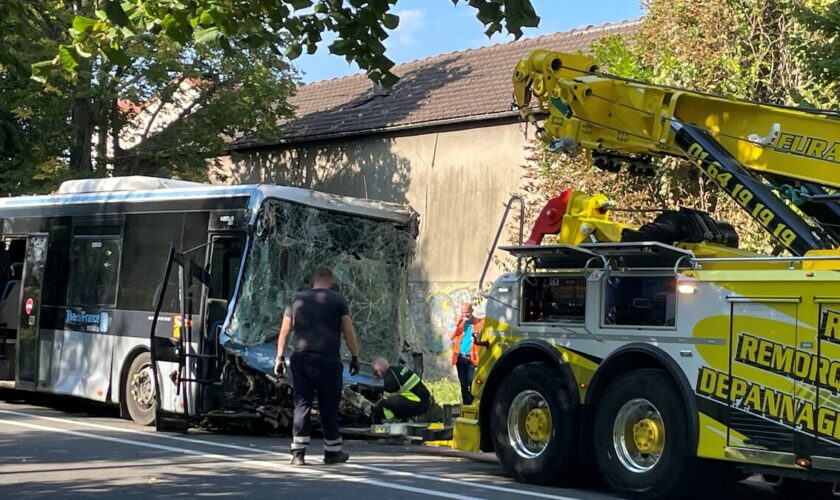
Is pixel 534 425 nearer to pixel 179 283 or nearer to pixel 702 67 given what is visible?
pixel 179 283

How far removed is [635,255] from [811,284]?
69.8 inches

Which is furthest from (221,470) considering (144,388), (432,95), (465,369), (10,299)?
(432,95)

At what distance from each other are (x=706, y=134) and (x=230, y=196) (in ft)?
19.6

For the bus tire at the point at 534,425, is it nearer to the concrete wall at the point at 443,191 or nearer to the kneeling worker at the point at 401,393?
the kneeling worker at the point at 401,393

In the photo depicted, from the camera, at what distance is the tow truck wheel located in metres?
9.28

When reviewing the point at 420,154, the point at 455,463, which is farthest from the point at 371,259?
the point at 420,154

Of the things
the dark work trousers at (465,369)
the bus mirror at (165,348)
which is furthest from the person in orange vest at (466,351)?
the bus mirror at (165,348)

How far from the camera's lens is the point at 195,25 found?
9.10m

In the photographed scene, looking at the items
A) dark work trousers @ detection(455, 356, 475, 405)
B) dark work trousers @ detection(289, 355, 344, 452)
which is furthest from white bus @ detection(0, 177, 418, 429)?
dark work trousers @ detection(289, 355, 344, 452)

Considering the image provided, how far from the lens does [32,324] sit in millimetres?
16984

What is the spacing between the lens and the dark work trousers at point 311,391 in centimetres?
1084

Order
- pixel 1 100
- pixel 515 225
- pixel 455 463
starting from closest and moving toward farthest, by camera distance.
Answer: pixel 455 463
pixel 515 225
pixel 1 100

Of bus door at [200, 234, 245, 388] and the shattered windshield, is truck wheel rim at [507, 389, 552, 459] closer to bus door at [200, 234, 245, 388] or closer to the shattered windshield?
the shattered windshield

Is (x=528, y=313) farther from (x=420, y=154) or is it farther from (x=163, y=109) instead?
(x=163, y=109)
